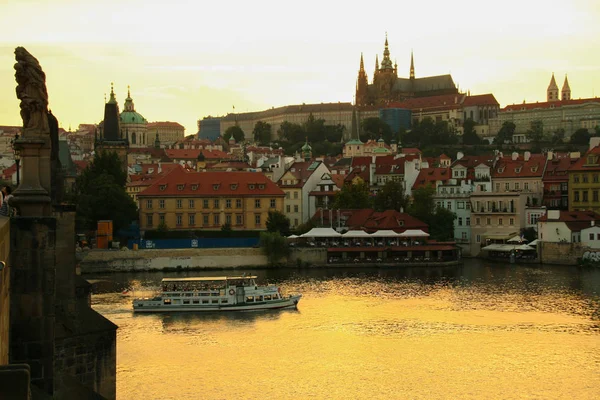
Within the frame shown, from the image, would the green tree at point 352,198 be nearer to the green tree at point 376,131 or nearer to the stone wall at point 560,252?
the stone wall at point 560,252

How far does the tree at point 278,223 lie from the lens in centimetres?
6625

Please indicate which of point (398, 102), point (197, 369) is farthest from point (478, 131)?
point (197, 369)

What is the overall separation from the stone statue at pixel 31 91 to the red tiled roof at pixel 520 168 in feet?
192

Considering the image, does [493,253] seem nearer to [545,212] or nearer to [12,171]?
[545,212]

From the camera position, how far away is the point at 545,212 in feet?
214

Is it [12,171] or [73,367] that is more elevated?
[12,171]

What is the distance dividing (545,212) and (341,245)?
1436 centimetres

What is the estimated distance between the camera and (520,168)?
230ft

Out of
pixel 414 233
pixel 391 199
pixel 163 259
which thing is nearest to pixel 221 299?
pixel 163 259

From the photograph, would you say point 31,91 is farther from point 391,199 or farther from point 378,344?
point 391,199

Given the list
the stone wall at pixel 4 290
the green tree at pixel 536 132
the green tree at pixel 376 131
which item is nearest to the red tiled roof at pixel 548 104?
the green tree at pixel 536 132

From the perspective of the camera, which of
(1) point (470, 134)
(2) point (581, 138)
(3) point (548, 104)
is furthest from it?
(3) point (548, 104)

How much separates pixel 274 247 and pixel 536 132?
4563 inches

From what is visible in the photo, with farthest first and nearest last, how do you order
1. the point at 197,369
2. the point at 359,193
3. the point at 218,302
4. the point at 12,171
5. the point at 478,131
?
the point at 478,131 → the point at 12,171 → the point at 359,193 → the point at 218,302 → the point at 197,369
